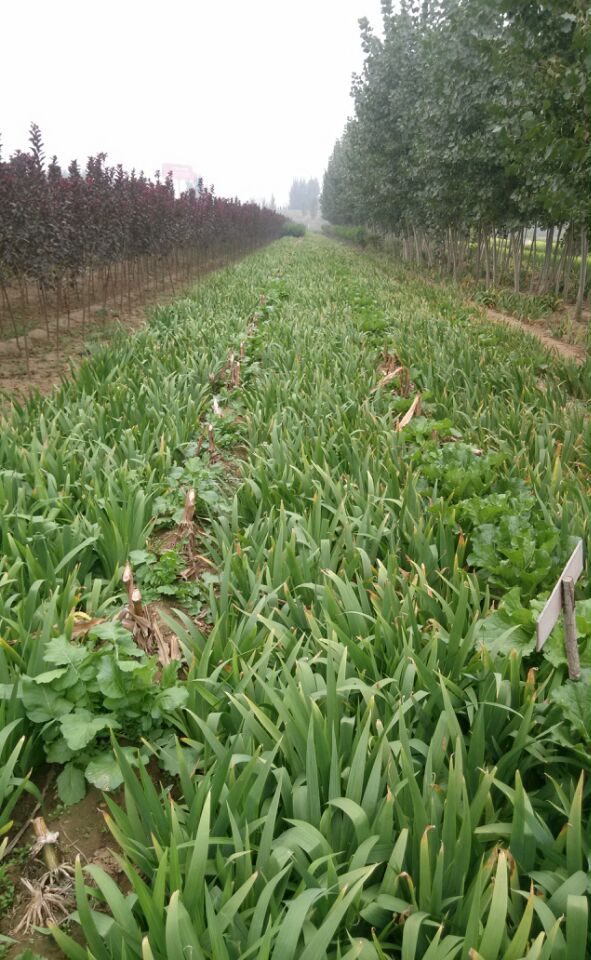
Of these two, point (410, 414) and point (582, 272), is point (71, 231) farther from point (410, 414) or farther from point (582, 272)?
point (582, 272)

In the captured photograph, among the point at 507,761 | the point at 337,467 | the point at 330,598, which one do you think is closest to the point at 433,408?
the point at 337,467

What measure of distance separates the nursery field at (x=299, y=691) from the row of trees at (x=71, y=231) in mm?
5025

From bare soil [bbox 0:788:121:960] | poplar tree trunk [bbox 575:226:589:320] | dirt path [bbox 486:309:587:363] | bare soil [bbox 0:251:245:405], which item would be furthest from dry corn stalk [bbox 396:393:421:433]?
poplar tree trunk [bbox 575:226:589:320]

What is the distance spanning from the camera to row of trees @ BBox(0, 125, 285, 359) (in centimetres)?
817

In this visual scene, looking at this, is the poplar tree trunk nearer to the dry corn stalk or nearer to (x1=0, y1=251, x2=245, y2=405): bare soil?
(x1=0, y1=251, x2=245, y2=405): bare soil

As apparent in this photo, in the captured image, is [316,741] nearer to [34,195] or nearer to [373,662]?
[373,662]

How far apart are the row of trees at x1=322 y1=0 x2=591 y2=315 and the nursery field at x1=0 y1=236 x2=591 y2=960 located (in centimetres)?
430

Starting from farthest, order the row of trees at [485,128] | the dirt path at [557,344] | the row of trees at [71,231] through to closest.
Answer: the row of trees at [71,231] → the dirt path at [557,344] → the row of trees at [485,128]

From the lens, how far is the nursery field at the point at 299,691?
1.26 metres

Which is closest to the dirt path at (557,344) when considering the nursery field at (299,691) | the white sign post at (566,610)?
the nursery field at (299,691)

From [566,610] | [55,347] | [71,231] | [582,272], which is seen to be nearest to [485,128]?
[582,272]

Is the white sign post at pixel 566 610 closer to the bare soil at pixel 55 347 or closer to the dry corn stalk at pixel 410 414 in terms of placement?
the dry corn stalk at pixel 410 414

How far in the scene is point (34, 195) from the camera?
8273 mm

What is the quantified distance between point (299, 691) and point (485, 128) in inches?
484
